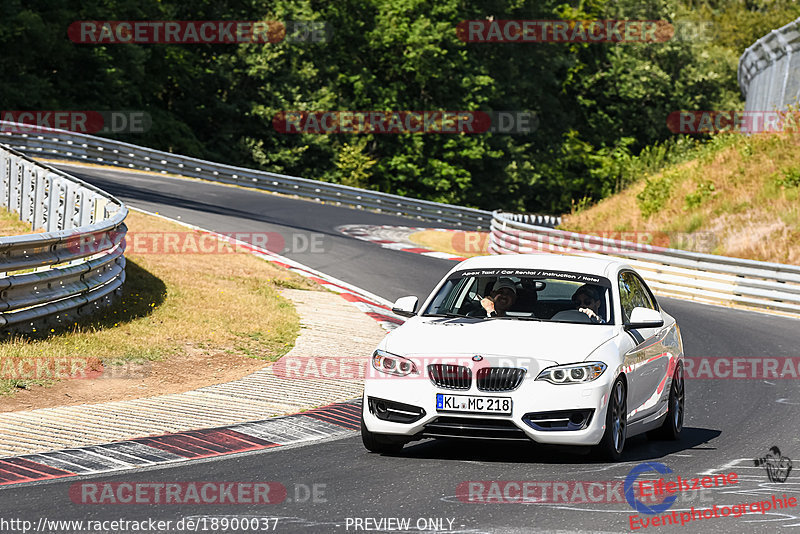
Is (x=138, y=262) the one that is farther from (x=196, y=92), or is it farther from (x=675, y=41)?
(x=675, y=41)

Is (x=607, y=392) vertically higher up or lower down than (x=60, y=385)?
higher up

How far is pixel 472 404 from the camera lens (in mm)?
7887

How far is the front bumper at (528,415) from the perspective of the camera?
7840mm

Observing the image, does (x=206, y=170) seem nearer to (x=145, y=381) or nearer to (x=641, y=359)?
(x=145, y=381)

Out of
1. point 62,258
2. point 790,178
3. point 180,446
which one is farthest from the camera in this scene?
point 790,178

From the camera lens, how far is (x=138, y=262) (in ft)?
60.5

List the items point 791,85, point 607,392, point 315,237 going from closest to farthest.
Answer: point 607,392 → point 315,237 → point 791,85

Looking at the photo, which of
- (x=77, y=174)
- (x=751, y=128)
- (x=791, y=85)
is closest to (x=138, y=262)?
(x=77, y=174)


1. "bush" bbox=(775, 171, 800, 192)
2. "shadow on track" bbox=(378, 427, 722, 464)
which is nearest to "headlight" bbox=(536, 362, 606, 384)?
"shadow on track" bbox=(378, 427, 722, 464)

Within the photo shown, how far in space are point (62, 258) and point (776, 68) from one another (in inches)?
1127

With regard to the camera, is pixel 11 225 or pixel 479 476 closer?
pixel 479 476

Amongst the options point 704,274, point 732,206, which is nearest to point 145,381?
point 704,274

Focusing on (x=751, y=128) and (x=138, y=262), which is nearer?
(x=138, y=262)

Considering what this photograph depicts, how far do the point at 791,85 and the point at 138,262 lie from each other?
915 inches
